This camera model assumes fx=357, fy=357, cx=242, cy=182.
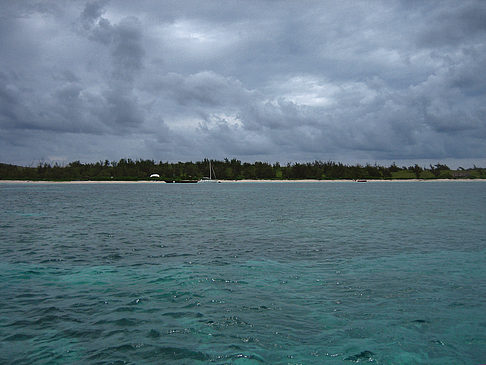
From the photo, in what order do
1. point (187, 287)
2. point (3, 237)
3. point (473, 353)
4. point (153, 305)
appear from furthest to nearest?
1. point (3, 237)
2. point (187, 287)
3. point (153, 305)
4. point (473, 353)

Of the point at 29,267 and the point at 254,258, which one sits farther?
the point at 254,258

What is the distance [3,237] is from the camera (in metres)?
31.3

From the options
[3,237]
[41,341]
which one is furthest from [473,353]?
[3,237]

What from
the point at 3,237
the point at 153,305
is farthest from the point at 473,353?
the point at 3,237

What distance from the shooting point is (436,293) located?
1547cm

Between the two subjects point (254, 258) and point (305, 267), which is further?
point (254, 258)

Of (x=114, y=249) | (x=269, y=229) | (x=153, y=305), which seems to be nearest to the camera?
(x=153, y=305)

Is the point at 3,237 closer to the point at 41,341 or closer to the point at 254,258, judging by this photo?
the point at 254,258

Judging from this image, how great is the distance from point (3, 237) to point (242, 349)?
97.7ft

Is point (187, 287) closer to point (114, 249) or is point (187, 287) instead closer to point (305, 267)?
point (305, 267)

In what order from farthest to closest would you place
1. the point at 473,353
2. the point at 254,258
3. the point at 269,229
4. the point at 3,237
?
the point at 269,229 < the point at 3,237 < the point at 254,258 < the point at 473,353

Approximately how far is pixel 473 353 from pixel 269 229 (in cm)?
2666

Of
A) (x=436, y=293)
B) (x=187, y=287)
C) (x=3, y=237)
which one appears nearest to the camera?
(x=436, y=293)

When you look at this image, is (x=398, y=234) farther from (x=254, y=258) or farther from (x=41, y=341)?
(x=41, y=341)
